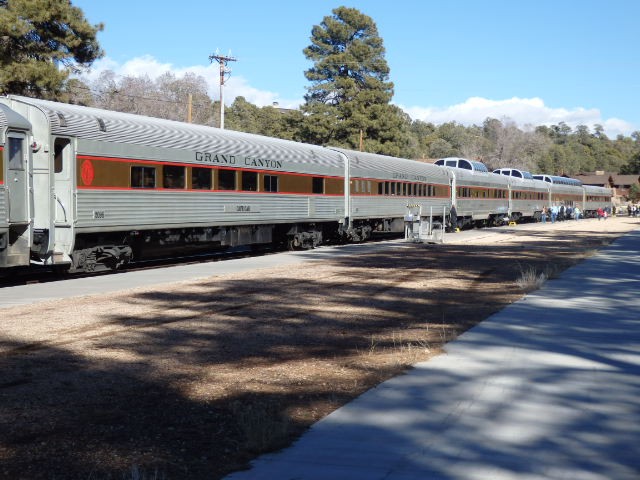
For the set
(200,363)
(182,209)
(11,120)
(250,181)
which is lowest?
(200,363)

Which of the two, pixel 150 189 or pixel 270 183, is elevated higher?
pixel 270 183

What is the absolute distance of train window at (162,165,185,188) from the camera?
19156 mm

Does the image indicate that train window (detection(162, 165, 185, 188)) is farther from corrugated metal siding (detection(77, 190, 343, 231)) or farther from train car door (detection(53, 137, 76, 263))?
train car door (detection(53, 137, 76, 263))

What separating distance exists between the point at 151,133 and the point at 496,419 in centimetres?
1445

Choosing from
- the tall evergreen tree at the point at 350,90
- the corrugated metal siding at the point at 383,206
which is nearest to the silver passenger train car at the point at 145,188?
the corrugated metal siding at the point at 383,206

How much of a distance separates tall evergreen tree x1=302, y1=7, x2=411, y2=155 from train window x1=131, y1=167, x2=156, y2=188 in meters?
50.3

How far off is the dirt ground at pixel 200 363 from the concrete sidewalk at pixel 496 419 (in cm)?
40

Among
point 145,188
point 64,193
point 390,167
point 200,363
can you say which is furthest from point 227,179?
point 390,167

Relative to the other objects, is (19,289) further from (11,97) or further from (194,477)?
(194,477)

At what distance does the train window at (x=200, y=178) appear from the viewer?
20.3 meters

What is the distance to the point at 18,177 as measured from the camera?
14859 millimetres

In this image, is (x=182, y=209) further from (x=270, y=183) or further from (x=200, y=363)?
(x=200, y=363)

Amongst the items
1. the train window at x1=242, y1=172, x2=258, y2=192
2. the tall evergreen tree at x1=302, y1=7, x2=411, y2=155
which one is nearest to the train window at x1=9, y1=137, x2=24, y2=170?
the train window at x1=242, y1=172, x2=258, y2=192

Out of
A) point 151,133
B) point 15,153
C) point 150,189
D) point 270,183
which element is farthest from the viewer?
point 270,183
